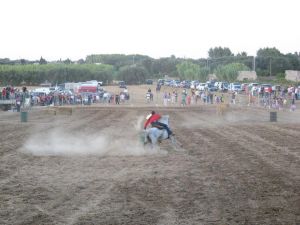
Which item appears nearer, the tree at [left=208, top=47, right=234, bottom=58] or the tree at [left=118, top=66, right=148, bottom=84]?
the tree at [left=118, top=66, right=148, bottom=84]

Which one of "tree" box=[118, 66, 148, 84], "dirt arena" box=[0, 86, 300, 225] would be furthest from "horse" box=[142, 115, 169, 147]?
"tree" box=[118, 66, 148, 84]

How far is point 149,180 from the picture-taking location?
12.9m

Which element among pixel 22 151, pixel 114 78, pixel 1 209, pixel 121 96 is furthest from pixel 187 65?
pixel 1 209

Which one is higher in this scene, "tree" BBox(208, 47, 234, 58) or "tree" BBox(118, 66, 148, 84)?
"tree" BBox(208, 47, 234, 58)

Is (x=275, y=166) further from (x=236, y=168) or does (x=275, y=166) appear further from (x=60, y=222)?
(x=60, y=222)

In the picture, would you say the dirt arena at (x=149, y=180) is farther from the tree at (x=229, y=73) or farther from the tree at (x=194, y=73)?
the tree at (x=194, y=73)

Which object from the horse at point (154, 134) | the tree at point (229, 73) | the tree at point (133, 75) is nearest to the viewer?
the horse at point (154, 134)

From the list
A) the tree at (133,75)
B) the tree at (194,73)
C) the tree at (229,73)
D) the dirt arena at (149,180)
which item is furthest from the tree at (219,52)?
the dirt arena at (149,180)

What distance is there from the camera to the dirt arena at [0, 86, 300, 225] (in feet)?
31.0

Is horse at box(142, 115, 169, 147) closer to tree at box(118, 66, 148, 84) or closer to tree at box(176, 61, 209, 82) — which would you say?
tree at box(118, 66, 148, 84)

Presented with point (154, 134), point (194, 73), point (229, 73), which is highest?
point (194, 73)

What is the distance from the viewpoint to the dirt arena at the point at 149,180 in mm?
9445

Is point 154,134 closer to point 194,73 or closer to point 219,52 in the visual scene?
point 194,73

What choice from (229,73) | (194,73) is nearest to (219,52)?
(194,73)
